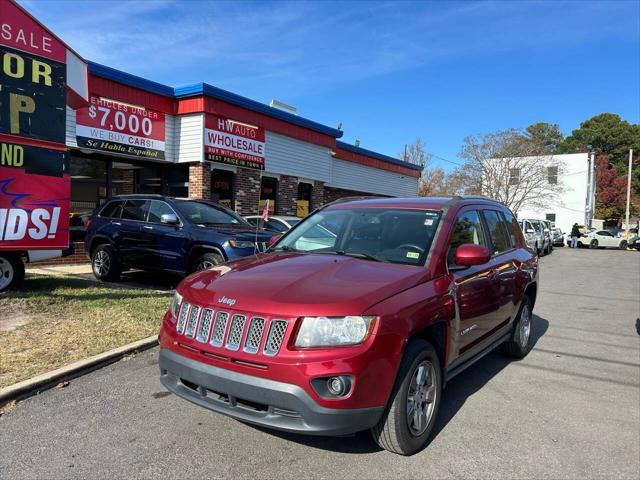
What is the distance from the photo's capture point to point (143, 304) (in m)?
6.95

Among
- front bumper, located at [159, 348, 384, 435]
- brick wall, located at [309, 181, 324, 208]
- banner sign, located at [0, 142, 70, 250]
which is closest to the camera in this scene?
front bumper, located at [159, 348, 384, 435]

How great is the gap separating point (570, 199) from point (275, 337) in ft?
165

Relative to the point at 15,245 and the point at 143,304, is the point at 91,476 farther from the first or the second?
the point at 15,245

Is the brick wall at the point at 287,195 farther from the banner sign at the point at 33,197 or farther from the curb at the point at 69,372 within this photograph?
the curb at the point at 69,372

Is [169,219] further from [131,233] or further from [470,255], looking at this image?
[470,255]

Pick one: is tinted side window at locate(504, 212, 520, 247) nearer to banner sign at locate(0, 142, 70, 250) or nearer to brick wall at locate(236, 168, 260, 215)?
banner sign at locate(0, 142, 70, 250)

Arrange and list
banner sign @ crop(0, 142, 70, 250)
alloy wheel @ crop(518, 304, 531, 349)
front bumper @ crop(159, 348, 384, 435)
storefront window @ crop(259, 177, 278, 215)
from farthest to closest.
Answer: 1. storefront window @ crop(259, 177, 278, 215)
2. banner sign @ crop(0, 142, 70, 250)
3. alloy wheel @ crop(518, 304, 531, 349)
4. front bumper @ crop(159, 348, 384, 435)

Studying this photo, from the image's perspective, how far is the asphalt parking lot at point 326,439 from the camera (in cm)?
304

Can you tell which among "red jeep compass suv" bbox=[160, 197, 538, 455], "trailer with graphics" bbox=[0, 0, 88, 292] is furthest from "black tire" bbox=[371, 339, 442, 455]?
"trailer with graphics" bbox=[0, 0, 88, 292]

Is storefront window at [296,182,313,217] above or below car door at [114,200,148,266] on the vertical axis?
above

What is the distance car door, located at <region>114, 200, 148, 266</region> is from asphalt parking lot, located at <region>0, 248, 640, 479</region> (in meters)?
4.33

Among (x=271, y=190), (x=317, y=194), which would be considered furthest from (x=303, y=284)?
(x=317, y=194)

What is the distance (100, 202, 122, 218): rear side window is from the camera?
964cm

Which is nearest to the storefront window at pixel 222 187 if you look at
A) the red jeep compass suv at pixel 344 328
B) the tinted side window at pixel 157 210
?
the tinted side window at pixel 157 210
